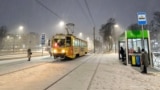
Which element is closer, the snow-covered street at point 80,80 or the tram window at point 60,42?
the snow-covered street at point 80,80

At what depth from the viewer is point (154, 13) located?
6406 cm

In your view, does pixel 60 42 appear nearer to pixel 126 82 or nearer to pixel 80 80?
pixel 80 80

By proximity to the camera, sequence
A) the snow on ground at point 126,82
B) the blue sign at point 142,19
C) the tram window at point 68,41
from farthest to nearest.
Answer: the tram window at point 68,41 < the blue sign at point 142,19 < the snow on ground at point 126,82

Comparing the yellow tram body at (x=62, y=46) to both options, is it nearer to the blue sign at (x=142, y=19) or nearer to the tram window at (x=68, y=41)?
the tram window at (x=68, y=41)

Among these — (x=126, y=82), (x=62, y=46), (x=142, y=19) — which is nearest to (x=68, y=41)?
(x=62, y=46)

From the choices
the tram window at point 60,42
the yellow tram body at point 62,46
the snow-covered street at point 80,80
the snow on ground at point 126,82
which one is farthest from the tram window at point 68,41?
the snow on ground at point 126,82

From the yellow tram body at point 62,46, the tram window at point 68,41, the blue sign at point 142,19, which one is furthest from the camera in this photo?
the tram window at point 68,41

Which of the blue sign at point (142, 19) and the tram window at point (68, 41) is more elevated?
the blue sign at point (142, 19)

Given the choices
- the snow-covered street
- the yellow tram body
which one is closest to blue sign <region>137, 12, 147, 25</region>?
the snow-covered street

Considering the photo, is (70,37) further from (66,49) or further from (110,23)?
(110,23)

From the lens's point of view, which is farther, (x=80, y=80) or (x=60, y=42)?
(x=60, y=42)

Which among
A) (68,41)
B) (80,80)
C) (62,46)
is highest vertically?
(68,41)

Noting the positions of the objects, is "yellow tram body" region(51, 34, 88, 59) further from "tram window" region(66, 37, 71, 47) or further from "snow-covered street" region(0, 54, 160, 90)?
"snow-covered street" region(0, 54, 160, 90)

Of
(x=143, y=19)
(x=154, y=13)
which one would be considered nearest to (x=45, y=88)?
(x=143, y=19)
